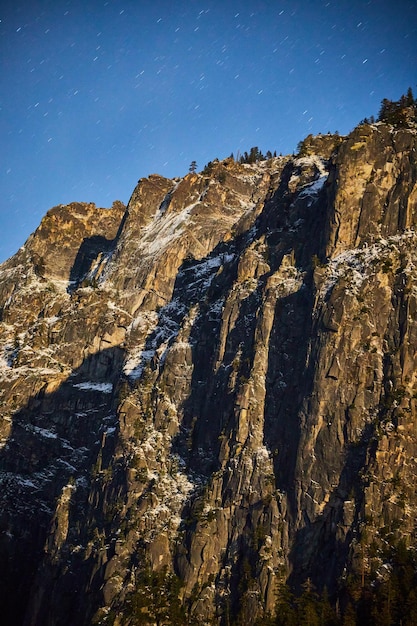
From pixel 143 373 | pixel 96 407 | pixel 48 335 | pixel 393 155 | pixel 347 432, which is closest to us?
pixel 347 432

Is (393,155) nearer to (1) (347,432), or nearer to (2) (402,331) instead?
(2) (402,331)

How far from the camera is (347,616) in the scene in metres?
98.6

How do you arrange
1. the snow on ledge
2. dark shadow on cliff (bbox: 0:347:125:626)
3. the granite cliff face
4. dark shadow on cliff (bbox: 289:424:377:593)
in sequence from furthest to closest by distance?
the snow on ledge, dark shadow on cliff (bbox: 0:347:125:626), the granite cliff face, dark shadow on cliff (bbox: 289:424:377:593)

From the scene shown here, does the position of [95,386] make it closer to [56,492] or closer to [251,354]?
[56,492]

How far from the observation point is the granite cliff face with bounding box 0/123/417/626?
11269cm

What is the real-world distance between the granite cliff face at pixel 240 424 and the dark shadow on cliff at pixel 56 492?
41 centimetres

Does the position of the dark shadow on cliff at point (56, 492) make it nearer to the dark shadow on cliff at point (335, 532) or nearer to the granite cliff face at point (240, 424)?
the granite cliff face at point (240, 424)

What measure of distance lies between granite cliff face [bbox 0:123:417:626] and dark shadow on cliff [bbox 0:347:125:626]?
412 millimetres

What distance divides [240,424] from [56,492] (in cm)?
4905

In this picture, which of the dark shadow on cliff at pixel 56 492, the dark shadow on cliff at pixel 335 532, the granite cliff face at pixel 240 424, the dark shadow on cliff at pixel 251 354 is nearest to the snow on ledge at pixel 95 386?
the dark shadow on cliff at pixel 56 492

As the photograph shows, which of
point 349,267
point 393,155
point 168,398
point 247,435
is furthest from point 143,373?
point 393,155

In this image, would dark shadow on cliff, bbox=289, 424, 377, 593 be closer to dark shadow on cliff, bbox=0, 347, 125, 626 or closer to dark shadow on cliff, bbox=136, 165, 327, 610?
dark shadow on cliff, bbox=136, 165, 327, 610

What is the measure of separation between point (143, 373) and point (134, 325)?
77.2 feet

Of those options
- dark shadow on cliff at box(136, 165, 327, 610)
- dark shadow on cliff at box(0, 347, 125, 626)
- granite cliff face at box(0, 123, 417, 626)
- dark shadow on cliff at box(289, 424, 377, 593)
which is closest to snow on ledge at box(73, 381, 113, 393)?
dark shadow on cliff at box(0, 347, 125, 626)
